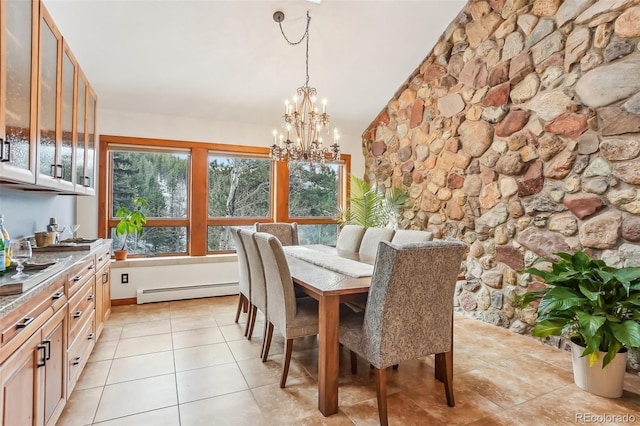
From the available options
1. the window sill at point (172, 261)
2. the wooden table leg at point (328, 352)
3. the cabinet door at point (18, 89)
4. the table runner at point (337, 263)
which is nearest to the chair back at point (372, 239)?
the table runner at point (337, 263)

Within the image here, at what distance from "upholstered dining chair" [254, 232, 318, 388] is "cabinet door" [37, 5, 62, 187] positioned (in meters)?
1.33

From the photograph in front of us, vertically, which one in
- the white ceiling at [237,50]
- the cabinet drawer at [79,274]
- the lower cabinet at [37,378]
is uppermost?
the white ceiling at [237,50]

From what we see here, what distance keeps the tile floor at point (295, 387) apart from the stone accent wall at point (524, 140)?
785 mm

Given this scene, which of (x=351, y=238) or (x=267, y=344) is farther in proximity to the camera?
(x=351, y=238)

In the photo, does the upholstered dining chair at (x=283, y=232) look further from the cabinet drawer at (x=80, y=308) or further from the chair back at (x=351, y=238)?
the cabinet drawer at (x=80, y=308)

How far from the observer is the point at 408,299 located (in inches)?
71.1

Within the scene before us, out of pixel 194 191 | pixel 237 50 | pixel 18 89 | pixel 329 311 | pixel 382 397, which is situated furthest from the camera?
pixel 194 191

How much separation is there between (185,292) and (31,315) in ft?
9.74

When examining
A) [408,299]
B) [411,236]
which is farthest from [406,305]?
[411,236]

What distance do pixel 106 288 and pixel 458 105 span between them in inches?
160

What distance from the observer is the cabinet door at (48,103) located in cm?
197

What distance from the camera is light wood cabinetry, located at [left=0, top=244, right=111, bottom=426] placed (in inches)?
47.9

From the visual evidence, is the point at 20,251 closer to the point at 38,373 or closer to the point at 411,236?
the point at 38,373

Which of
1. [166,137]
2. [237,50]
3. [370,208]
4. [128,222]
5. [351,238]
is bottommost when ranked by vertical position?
[351,238]
